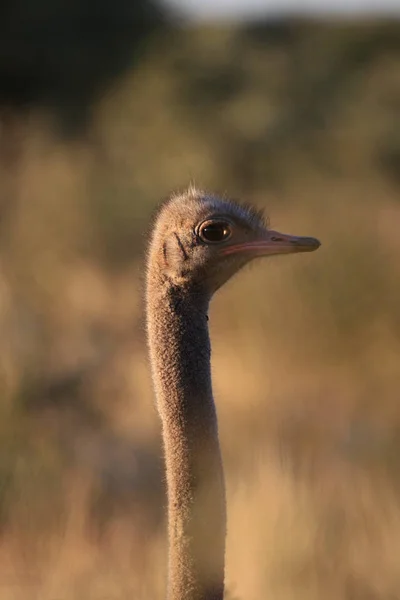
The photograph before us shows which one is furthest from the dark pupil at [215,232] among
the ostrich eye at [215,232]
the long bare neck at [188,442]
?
the long bare neck at [188,442]

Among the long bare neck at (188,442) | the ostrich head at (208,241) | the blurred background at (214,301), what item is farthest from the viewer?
the blurred background at (214,301)

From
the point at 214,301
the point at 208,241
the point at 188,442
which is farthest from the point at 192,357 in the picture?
the point at 214,301

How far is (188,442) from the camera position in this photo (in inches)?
108

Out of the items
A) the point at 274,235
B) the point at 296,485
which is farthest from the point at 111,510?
the point at 274,235

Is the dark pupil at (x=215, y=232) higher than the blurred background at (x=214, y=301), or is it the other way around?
the blurred background at (x=214, y=301)

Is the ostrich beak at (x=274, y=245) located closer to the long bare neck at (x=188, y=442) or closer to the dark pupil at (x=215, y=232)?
the dark pupil at (x=215, y=232)

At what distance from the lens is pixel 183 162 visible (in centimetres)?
1716

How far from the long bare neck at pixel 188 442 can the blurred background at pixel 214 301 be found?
0.46 metres

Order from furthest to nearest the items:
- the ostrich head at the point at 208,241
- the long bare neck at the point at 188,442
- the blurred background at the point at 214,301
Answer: the blurred background at the point at 214,301, the ostrich head at the point at 208,241, the long bare neck at the point at 188,442

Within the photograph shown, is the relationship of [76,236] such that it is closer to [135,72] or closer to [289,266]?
[289,266]

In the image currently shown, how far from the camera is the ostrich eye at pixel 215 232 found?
2906 millimetres

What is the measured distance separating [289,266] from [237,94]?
8.64 m

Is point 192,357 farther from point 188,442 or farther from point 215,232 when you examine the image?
point 215,232

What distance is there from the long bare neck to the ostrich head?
0.06 m
